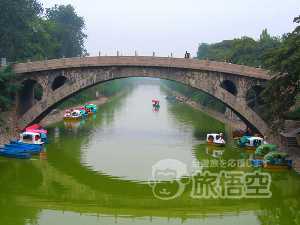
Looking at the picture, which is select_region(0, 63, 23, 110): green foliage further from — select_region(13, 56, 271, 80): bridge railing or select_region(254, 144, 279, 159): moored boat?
select_region(254, 144, 279, 159): moored boat

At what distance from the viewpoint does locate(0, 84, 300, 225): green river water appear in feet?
55.1

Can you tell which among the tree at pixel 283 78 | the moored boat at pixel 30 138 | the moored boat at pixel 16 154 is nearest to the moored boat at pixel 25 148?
the moored boat at pixel 16 154

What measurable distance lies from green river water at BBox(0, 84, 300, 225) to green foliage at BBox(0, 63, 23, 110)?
530 centimetres

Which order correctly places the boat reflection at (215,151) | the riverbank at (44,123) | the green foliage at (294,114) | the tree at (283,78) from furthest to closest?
the riverbank at (44,123)
the green foliage at (294,114)
the boat reflection at (215,151)
the tree at (283,78)

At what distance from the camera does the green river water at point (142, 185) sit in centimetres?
1678

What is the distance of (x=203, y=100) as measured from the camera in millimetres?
57750

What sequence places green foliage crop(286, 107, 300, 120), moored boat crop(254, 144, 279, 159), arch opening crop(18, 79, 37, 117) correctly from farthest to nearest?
arch opening crop(18, 79, 37, 117) → green foliage crop(286, 107, 300, 120) → moored boat crop(254, 144, 279, 159)

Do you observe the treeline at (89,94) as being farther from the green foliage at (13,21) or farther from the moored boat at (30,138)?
the moored boat at (30,138)

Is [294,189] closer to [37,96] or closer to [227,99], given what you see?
[227,99]

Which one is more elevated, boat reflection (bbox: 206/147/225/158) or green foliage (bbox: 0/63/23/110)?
green foliage (bbox: 0/63/23/110)

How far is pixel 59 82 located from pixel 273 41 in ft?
85.7

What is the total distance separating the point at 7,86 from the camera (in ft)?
102

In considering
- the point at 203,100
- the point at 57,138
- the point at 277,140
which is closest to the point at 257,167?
the point at 277,140
